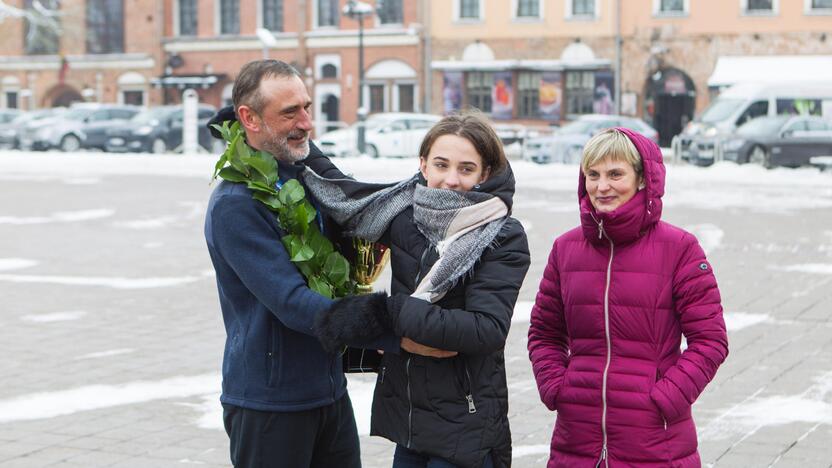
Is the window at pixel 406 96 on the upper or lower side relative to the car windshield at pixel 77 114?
upper

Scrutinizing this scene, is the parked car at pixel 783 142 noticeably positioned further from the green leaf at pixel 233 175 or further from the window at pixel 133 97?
the window at pixel 133 97

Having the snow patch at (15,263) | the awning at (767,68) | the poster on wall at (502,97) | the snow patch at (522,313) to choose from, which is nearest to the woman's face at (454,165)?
the snow patch at (522,313)

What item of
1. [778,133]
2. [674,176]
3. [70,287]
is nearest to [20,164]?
[674,176]

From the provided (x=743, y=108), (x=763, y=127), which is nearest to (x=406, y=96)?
(x=743, y=108)

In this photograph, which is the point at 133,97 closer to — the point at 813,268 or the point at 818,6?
the point at 818,6

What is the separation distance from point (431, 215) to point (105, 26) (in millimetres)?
55070

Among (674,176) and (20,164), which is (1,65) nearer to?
(20,164)

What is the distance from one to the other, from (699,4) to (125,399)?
134 ft

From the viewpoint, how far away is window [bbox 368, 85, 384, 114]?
5016 centimetres

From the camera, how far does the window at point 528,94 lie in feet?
158

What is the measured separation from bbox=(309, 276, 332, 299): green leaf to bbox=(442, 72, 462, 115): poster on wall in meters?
45.4

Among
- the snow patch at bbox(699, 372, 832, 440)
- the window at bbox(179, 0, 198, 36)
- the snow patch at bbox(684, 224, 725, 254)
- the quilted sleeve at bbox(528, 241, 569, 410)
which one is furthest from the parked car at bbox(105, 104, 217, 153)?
the quilted sleeve at bbox(528, 241, 569, 410)

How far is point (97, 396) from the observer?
7.36 meters

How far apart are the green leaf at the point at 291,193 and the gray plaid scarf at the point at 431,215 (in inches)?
5.2
